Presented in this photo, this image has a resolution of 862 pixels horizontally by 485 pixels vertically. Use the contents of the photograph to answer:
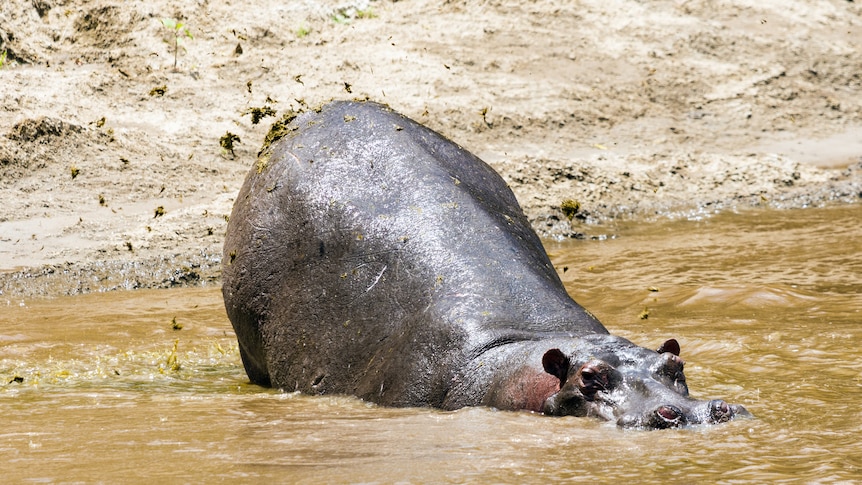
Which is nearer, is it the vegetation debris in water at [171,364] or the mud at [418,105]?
the vegetation debris in water at [171,364]

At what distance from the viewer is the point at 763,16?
18.2 meters

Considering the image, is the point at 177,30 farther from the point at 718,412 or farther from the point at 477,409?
the point at 718,412

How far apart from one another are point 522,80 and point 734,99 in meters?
2.95

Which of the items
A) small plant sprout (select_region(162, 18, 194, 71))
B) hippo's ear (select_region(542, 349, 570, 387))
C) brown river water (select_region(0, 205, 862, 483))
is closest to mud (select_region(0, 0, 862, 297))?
small plant sprout (select_region(162, 18, 194, 71))

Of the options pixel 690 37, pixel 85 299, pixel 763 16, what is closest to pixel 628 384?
pixel 85 299

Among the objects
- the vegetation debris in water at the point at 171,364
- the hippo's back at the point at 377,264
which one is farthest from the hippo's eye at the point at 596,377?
the vegetation debris in water at the point at 171,364

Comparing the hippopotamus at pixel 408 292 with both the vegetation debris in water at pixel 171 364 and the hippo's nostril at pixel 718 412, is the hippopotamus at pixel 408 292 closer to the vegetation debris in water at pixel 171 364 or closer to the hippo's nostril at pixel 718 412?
the hippo's nostril at pixel 718 412

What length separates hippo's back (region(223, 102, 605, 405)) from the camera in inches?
241

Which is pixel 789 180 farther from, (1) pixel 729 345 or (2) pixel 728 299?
(1) pixel 729 345

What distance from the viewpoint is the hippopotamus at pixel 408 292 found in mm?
5410

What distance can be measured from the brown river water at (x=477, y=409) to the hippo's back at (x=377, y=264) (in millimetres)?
261

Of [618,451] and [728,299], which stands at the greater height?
[618,451]

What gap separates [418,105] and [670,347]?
898 cm

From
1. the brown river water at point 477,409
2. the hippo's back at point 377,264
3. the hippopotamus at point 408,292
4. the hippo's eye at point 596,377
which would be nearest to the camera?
the brown river water at point 477,409
